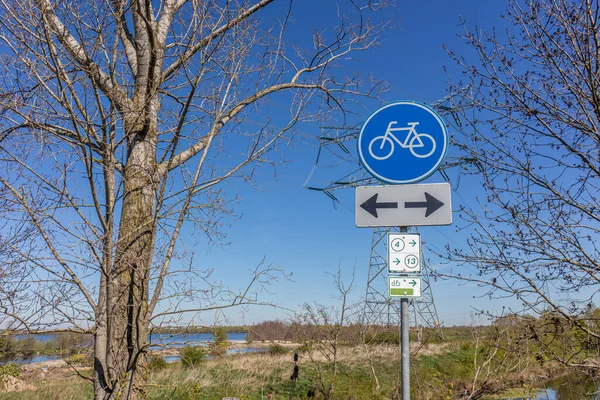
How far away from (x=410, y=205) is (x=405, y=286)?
0.51 metres

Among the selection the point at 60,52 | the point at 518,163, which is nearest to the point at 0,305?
the point at 60,52

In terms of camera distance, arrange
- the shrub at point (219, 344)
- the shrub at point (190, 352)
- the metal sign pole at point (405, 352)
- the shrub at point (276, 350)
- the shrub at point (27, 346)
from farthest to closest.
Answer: the shrub at point (276, 350) → the shrub at point (27, 346) → the shrub at point (190, 352) → the shrub at point (219, 344) → the metal sign pole at point (405, 352)

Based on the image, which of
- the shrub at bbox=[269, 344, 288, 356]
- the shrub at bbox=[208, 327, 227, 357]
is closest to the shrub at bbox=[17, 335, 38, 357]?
the shrub at bbox=[208, 327, 227, 357]

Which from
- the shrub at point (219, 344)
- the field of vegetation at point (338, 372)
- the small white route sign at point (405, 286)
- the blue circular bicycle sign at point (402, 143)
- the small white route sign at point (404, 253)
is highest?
the blue circular bicycle sign at point (402, 143)

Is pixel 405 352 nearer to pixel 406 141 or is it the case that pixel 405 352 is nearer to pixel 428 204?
pixel 428 204

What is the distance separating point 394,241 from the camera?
2771 mm

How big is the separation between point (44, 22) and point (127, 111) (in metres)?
0.76

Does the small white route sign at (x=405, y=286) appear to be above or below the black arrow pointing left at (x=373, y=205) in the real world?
below

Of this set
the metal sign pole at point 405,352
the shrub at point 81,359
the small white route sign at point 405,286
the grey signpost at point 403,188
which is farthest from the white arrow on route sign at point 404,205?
the shrub at point 81,359

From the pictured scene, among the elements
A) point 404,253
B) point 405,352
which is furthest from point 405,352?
point 404,253

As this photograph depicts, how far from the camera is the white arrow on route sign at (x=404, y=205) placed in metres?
2.79

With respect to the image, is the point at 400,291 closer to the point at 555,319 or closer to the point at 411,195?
the point at 411,195

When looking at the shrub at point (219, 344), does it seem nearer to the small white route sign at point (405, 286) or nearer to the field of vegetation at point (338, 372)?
the field of vegetation at point (338, 372)

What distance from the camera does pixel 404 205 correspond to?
113 inches
